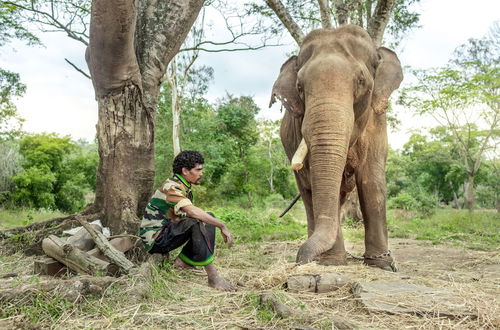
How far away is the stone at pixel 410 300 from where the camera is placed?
3316mm

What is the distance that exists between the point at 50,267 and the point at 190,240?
1.41 m

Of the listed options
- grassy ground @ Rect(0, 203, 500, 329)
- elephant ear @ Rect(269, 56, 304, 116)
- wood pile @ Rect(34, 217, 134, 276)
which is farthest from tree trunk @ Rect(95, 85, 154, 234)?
elephant ear @ Rect(269, 56, 304, 116)

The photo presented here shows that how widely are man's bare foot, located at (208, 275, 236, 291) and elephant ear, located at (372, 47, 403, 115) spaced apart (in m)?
2.89

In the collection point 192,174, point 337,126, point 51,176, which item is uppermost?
point 337,126

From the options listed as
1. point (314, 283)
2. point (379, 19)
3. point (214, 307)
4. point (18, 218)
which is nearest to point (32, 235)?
point (214, 307)

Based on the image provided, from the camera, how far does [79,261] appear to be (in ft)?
13.6

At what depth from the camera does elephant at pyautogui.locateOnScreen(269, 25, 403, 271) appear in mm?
4754

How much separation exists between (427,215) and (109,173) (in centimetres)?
1662

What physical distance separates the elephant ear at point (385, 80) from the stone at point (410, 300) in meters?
2.38

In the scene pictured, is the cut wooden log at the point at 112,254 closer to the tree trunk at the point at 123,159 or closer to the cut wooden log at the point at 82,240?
the cut wooden log at the point at 82,240

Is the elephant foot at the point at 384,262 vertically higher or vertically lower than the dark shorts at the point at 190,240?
lower

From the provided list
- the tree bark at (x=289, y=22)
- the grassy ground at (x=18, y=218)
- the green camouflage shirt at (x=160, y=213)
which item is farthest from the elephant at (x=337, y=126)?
the tree bark at (x=289, y=22)

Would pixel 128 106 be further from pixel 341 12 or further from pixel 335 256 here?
pixel 341 12

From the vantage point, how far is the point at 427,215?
1892 cm
